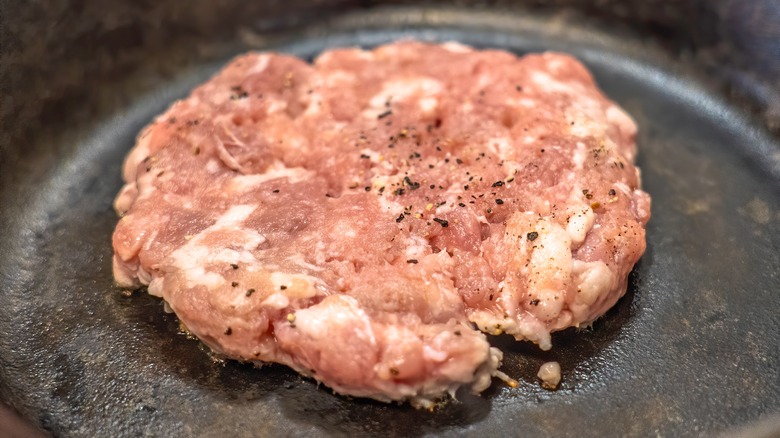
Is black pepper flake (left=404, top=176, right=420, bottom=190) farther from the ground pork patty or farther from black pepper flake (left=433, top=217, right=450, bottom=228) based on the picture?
black pepper flake (left=433, top=217, right=450, bottom=228)

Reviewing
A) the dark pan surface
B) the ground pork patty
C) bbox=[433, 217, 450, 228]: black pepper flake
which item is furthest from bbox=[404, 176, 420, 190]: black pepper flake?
the dark pan surface

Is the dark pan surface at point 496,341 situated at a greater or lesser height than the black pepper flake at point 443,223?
lesser

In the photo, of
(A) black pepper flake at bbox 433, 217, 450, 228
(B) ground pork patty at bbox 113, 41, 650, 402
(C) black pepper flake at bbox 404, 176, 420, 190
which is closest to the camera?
(B) ground pork patty at bbox 113, 41, 650, 402

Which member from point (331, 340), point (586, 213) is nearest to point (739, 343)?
point (586, 213)

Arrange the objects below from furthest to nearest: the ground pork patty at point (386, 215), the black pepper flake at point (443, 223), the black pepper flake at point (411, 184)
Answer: the black pepper flake at point (411, 184), the black pepper flake at point (443, 223), the ground pork patty at point (386, 215)

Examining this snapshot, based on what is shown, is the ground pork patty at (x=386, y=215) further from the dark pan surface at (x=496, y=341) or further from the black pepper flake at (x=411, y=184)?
the dark pan surface at (x=496, y=341)

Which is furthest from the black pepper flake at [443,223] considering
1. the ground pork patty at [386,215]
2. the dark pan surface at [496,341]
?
the dark pan surface at [496,341]

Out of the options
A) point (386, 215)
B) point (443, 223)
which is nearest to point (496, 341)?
point (443, 223)
